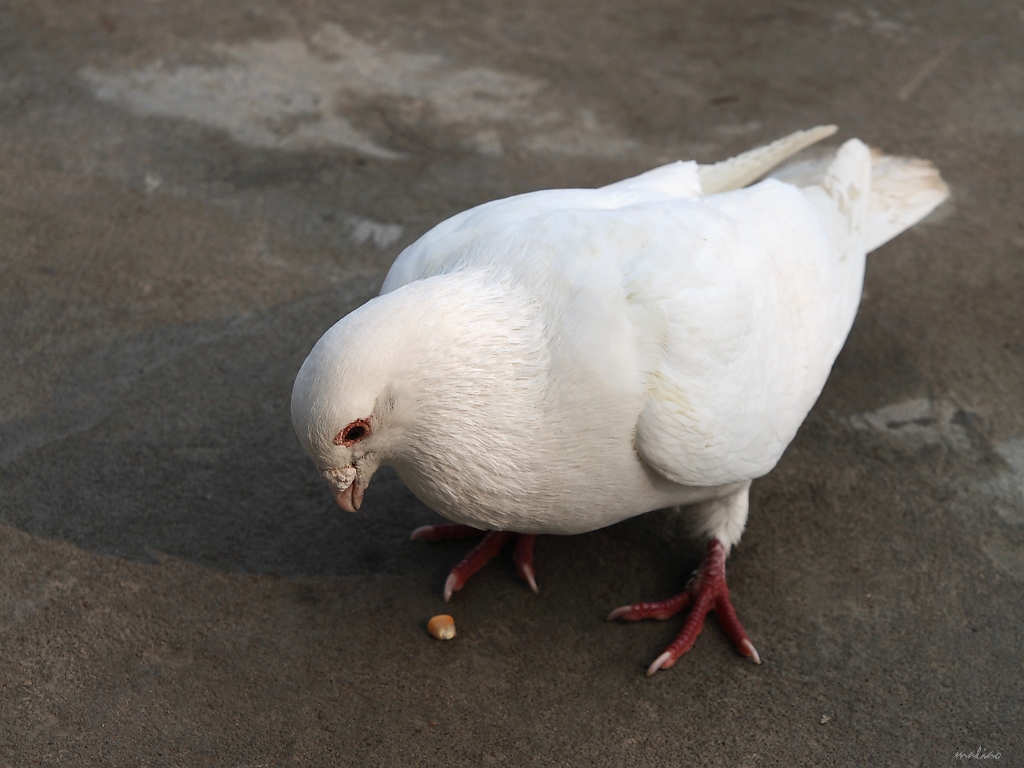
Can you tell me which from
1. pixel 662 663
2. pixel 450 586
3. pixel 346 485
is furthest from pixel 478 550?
pixel 346 485

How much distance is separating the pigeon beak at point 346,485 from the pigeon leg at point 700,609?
106 cm

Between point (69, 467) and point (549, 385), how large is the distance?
80.7 inches

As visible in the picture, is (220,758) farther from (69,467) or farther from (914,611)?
(914,611)

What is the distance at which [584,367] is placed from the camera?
265 centimetres

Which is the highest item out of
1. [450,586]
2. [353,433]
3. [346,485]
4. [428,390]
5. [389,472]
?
[428,390]

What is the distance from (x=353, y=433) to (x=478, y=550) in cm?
106

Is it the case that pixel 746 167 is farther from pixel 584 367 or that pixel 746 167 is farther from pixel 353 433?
pixel 353 433

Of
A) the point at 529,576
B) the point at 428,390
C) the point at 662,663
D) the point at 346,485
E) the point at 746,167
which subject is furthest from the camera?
the point at 746,167

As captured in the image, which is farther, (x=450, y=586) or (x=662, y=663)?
(x=450, y=586)

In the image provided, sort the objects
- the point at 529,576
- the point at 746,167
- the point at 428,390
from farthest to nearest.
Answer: the point at 746,167, the point at 529,576, the point at 428,390

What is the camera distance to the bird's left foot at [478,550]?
11.0 feet

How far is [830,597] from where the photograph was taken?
11.0 feet

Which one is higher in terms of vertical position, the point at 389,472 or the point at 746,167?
the point at 746,167

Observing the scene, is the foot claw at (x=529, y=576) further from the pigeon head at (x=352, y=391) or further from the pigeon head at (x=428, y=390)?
the pigeon head at (x=352, y=391)
